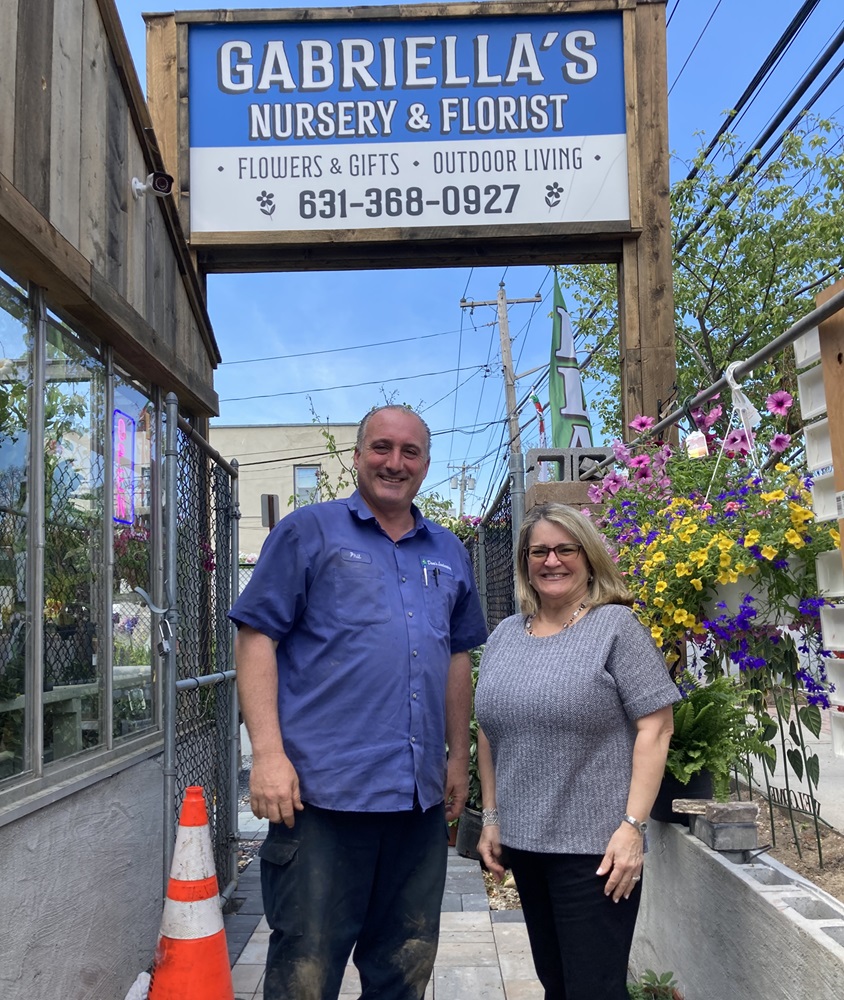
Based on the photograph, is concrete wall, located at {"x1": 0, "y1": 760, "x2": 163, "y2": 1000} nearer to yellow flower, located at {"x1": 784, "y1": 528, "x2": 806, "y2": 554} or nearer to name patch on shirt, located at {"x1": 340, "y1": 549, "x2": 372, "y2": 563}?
name patch on shirt, located at {"x1": 340, "y1": 549, "x2": 372, "y2": 563}

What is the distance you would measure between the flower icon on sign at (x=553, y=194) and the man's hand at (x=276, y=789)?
374 centimetres

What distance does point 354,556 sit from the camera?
2.60 m

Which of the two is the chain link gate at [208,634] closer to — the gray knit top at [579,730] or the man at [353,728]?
the man at [353,728]

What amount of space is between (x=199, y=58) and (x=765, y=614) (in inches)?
173

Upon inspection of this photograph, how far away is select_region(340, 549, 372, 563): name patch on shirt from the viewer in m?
2.59

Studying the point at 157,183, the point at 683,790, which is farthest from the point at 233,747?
the point at 157,183

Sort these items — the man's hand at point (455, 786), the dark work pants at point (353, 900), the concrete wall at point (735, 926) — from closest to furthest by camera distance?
the concrete wall at point (735, 926), the dark work pants at point (353, 900), the man's hand at point (455, 786)

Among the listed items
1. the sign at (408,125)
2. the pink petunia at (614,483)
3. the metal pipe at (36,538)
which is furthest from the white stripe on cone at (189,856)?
the sign at (408,125)

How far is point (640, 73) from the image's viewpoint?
5238 millimetres

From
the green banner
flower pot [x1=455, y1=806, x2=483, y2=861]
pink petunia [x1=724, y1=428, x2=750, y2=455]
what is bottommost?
flower pot [x1=455, y1=806, x2=483, y2=861]

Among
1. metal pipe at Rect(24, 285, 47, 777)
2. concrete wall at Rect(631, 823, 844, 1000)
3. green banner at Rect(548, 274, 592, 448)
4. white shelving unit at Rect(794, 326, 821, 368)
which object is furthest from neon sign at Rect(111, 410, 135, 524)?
green banner at Rect(548, 274, 592, 448)

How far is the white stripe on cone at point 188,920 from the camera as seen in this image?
2994mm

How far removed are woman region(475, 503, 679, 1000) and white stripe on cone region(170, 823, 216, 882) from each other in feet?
3.51

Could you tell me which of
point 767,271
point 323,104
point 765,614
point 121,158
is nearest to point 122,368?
point 121,158
